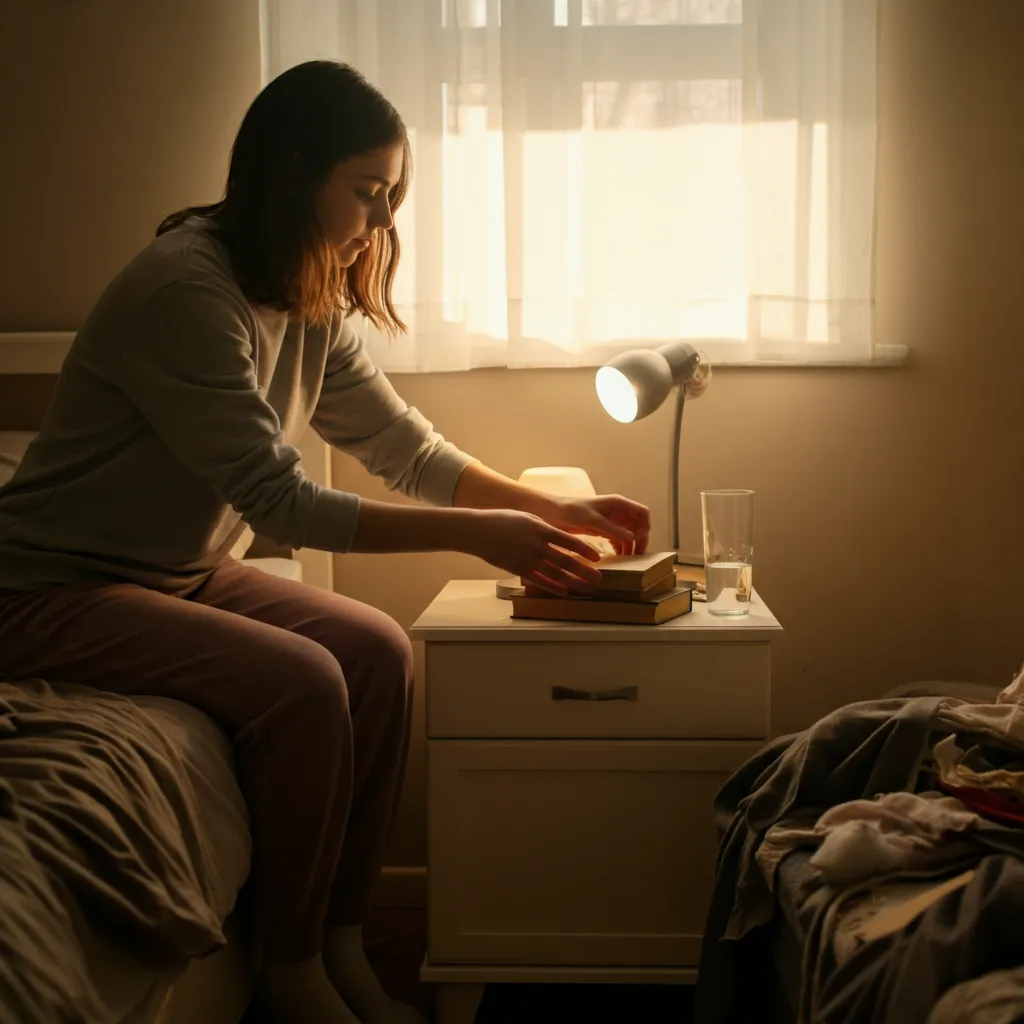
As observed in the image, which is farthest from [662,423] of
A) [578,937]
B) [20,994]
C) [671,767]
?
[20,994]

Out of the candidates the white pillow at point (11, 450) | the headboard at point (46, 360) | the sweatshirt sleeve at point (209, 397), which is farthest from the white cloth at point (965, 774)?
the white pillow at point (11, 450)

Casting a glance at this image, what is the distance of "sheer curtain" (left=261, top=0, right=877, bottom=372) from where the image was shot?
1.96 m

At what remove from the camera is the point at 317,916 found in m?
1.41

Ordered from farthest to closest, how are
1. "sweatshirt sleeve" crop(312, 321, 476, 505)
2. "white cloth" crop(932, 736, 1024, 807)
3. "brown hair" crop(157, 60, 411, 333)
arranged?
"sweatshirt sleeve" crop(312, 321, 476, 505) → "brown hair" crop(157, 60, 411, 333) → "white cloth" crop(932, 736, 1024, 807)

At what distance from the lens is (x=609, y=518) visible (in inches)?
68.9

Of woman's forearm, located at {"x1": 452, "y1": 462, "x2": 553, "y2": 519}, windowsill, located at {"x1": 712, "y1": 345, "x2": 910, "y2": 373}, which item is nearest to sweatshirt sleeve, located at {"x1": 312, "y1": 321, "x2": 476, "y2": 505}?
woman's forearm, located at {"x1": 452, "y1": 462, "x2": 553, "y2": 519}

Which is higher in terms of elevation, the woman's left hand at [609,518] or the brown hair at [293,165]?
the brown hair at [293,165]

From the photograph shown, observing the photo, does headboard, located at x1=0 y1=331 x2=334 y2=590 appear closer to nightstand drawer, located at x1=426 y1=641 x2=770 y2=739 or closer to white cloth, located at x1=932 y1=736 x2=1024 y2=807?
nightstand drawer, located at x1=426 y1=641 x2=770 y2=739

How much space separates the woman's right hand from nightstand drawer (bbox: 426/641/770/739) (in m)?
0.13

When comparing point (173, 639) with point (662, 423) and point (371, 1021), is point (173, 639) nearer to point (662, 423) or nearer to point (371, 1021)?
point (371, 1021)

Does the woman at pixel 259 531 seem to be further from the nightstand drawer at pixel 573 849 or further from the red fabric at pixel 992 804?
the red fabric at pixel 992 804

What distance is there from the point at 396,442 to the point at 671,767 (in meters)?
0.61

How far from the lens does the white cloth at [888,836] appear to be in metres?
1.11

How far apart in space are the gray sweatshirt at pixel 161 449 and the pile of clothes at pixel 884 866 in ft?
1.92
